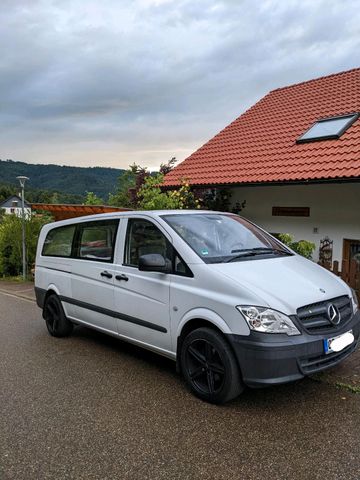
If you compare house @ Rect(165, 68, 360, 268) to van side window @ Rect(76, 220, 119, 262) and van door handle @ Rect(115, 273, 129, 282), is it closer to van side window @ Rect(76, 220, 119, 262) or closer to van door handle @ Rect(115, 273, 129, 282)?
van side window @ Rect(76, 220, 119, 262)

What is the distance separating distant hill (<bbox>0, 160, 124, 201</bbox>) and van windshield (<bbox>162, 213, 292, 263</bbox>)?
60.8 metres

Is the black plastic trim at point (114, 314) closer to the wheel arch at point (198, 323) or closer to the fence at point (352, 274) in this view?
the wheel arch at point (198, 323)

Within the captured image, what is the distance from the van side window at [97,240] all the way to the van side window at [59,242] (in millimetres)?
244

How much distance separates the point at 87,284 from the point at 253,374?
2586mm

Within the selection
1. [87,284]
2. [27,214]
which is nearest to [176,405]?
[87,284]

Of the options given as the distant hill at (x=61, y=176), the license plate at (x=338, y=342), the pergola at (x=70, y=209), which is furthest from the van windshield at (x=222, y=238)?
the distant hill at (x=61, y=176)

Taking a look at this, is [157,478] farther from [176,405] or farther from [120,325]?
[120,325]

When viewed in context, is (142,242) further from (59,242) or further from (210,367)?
(59,242)

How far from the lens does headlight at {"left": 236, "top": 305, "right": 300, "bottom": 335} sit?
134 inches

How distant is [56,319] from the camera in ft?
19.9

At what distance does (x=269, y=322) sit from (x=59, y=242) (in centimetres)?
372

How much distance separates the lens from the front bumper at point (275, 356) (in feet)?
11.0

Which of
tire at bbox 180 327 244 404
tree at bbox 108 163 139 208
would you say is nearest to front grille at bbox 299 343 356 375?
tire at bbox 180 327 244 404

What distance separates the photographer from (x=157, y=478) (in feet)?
9.07
